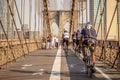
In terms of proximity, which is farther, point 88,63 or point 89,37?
point 89,37

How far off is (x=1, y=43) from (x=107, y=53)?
473 centimetres

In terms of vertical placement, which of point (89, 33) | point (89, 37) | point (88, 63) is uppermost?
point (89, 33)

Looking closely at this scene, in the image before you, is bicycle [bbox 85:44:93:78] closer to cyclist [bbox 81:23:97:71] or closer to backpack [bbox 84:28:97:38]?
cyclist [bbox 81:23:97:71]

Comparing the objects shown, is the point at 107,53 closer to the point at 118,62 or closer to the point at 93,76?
the point at 118,62

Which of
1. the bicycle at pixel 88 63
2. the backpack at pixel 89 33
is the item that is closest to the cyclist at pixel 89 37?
the backpack at pixel 89 33

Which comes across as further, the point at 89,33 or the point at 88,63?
the point at 89,33

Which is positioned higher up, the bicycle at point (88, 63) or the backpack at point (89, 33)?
the backpack at point (89, 33)

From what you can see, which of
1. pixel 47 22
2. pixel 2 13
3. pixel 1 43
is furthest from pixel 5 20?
pixel 47 22

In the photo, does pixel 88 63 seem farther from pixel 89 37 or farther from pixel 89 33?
pixel 89 33

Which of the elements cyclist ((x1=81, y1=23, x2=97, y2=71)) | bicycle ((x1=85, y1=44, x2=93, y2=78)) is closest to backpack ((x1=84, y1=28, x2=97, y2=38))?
cyclist ((x1=81, y1=23, x2=97, y2=71))

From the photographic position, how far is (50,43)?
40312 mm

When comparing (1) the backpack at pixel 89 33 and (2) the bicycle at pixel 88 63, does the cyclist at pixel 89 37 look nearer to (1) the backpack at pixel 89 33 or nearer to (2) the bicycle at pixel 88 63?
(1) the backpack at pixel 89 33

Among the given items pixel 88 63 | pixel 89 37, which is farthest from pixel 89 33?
pixel 88 63

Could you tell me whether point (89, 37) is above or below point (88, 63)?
above
